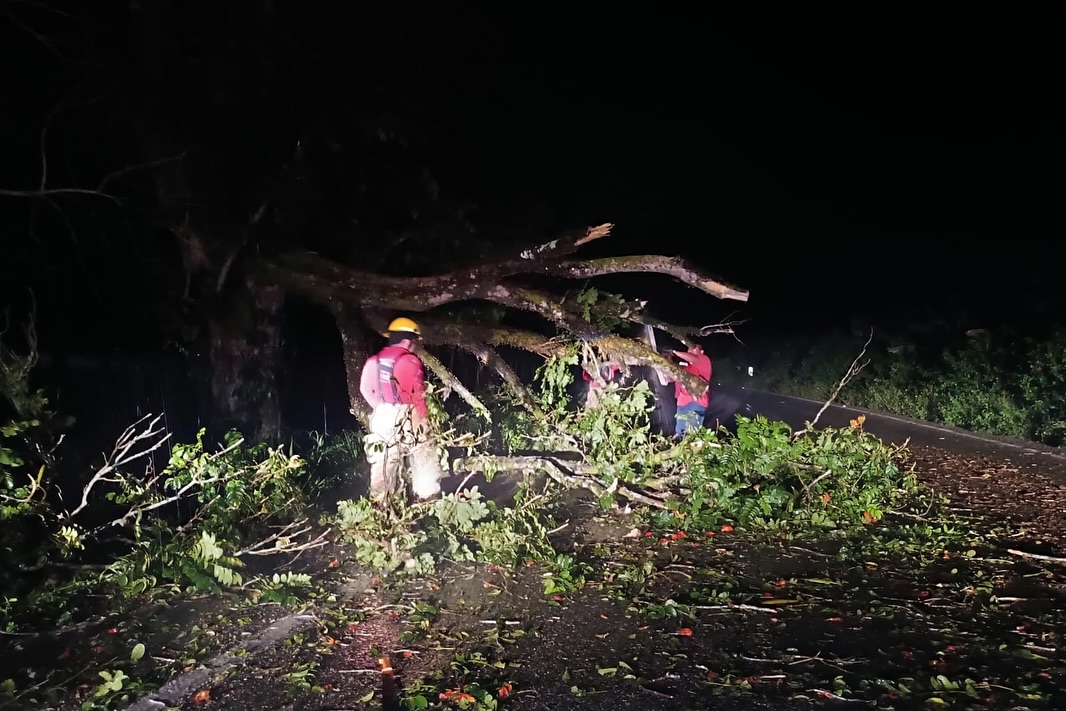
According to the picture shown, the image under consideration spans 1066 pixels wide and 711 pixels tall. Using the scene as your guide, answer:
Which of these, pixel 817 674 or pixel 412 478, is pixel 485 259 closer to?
pixel 412 478

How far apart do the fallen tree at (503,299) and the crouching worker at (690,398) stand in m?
0.55

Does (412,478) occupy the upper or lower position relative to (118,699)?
upper

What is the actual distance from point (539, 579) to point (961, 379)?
9056mm

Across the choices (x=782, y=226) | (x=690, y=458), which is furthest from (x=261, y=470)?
(x=782, y=226)

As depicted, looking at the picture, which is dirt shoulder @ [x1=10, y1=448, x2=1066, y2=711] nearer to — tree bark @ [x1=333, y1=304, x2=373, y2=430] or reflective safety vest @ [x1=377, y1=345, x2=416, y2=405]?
reflective safety vest @ [x1=377, y1=345, x2=416, y2=405]

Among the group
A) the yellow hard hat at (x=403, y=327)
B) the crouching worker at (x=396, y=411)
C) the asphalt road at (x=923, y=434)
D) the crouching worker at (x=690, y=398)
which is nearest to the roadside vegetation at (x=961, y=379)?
the asphalt road at (x=923, y=434)

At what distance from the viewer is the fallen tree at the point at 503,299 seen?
7.05 meters

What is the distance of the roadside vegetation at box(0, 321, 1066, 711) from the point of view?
13.6 ft

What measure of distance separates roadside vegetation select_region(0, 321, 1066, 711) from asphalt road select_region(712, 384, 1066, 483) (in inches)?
96.0

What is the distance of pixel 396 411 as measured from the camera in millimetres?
6609

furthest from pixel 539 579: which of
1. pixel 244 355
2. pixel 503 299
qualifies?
pixel 244 355

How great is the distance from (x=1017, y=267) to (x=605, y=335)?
40.9 ft

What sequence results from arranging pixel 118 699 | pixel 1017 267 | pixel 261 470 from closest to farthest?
pixel 118 699, pixel 261 470, pixel 1017 267

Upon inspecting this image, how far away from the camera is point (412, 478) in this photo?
7.06m
